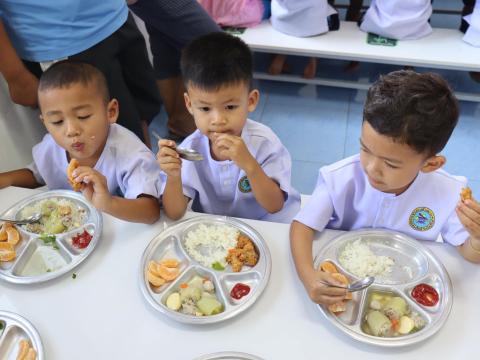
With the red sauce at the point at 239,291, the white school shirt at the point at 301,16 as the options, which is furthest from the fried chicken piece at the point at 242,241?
the white school shirt at the point at 301,16

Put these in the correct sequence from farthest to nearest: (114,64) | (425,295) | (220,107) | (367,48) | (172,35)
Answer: (367,48)
(172,35)
(114,64)
(220,107)
(425,295)

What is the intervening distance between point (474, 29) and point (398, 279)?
2.45m

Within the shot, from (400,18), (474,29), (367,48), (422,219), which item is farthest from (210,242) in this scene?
(474,29)

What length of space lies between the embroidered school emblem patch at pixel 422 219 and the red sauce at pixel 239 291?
1.73 feet

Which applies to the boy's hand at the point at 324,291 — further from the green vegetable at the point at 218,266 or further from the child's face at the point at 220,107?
the child's face at the point at 220,107

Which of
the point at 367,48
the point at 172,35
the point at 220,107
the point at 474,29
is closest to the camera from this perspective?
the point at 220,107

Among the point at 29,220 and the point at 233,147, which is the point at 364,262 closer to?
the point at 233,147

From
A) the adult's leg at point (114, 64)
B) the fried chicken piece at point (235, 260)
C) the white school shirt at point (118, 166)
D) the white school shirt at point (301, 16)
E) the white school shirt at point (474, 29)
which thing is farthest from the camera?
the white school shirt at point (301, 16)

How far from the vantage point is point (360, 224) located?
1.29 metres

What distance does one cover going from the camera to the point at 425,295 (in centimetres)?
101

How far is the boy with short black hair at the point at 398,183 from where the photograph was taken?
39.2 inches

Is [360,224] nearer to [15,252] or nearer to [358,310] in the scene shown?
[358,310]

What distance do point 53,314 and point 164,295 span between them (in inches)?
10.8

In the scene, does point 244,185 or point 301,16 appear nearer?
point 244,185
